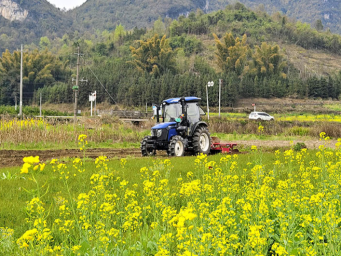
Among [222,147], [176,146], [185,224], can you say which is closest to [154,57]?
[222,147]

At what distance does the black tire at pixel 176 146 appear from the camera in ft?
39.5

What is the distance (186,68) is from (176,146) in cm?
9307

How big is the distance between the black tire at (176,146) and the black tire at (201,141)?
50 cm

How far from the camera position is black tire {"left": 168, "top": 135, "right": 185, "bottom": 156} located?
12039 millimetres

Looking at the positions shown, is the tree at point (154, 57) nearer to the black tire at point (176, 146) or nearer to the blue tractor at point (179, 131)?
the blue tractor at point (179, 131)

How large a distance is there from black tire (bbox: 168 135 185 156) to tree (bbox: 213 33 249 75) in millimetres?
85254

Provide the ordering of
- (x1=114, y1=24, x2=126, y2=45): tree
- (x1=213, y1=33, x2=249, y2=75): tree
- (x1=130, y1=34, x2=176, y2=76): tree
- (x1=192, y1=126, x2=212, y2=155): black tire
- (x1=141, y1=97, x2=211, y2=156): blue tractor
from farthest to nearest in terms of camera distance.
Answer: (x1=114, y1=24, x2=126, y2=45): tree < (x1=130, y1=34, x2=176, y2=76): tree < (x1=213, y1=33, x2=249, y2=75): tree < (x1=192, y1=126, x2=212, y2=155): black tire < (x1=141, y1=97, x2=211, y2=156): blue tractor

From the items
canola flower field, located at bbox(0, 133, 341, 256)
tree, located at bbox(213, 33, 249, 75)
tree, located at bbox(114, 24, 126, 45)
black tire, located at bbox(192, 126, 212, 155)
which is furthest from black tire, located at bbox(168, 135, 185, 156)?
tree, located at bbox(114, 24, 126, 45)

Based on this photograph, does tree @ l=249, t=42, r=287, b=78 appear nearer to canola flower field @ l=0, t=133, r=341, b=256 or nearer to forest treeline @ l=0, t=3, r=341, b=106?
forest treeline @ l=0, t=3, r=341, b=106

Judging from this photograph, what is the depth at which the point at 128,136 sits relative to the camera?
2086cm

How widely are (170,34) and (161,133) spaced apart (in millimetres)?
132251

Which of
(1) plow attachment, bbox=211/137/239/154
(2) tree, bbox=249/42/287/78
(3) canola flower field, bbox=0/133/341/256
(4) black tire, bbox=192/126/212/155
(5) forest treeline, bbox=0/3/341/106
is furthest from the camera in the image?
(2) tree, bbox=249/42/287/78

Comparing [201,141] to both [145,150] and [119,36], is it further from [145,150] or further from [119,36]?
[119,36]

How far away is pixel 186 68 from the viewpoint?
103750 mm
